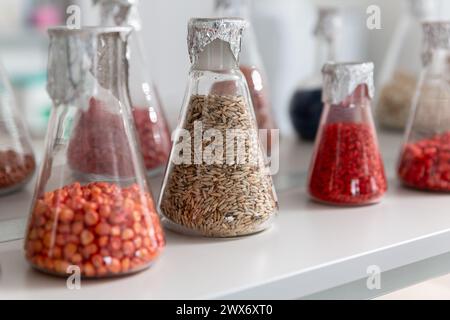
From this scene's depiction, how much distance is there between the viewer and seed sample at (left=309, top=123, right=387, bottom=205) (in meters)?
0.73

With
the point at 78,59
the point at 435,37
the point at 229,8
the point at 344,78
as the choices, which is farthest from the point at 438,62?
the point at 78,59

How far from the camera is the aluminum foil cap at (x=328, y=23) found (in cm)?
107

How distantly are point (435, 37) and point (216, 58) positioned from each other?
31 cm

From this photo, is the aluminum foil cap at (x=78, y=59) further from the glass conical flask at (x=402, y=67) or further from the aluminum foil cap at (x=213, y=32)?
the glass conical flask at (x=402, y=67)

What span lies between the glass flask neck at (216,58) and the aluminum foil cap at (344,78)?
14cm

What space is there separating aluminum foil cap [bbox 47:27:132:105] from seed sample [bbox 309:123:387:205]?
30cm

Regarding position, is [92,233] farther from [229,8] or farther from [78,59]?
[229,8]

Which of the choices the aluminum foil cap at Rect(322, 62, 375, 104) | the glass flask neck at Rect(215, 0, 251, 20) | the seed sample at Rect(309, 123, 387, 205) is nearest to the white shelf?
the seed sample at Rect(309, 123, 387, 205)

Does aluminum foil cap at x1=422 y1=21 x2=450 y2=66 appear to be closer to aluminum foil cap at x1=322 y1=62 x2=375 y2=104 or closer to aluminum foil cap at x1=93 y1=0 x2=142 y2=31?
aluminum foil cap at x1=322 y1=62 x2=375 y2=104

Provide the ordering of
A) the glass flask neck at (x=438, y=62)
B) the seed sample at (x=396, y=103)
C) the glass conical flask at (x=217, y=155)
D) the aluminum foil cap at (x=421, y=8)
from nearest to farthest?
the glass conical flask at (x=217, y=155) → the glass flask neck at (x=438, y=62) → the seed sample at (x=396, y=103) → the aluminum foil cap at (x=421, y=8)

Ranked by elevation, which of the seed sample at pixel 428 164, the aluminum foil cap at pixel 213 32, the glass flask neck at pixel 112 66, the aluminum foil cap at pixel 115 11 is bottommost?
the seed sample at pixel 428 164

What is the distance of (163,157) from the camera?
804 mm

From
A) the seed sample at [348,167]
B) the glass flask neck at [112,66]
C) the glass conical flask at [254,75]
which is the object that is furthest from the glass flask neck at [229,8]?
the glass flask neck at [112,66]
